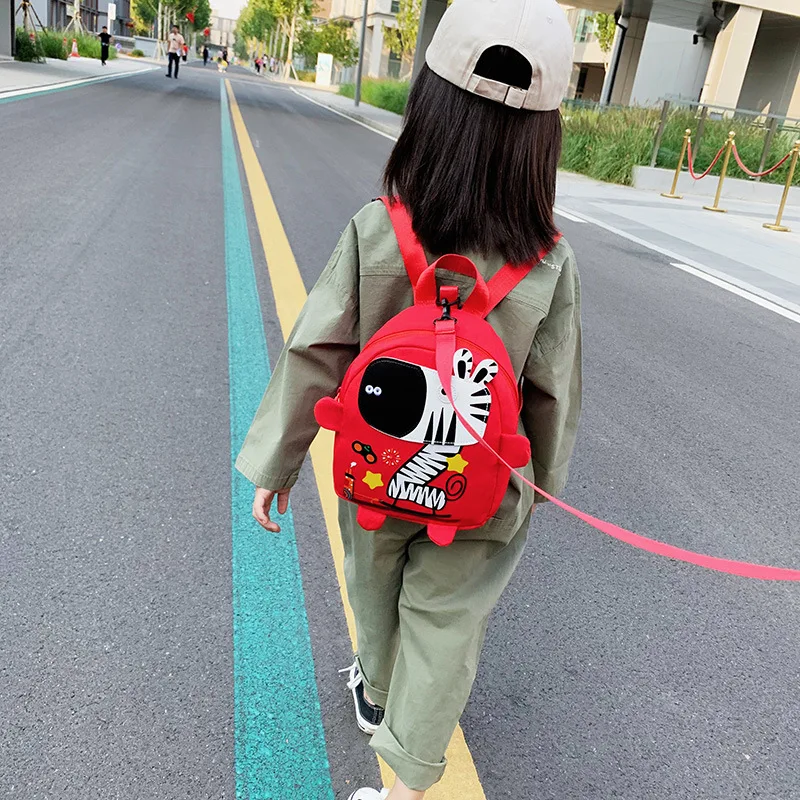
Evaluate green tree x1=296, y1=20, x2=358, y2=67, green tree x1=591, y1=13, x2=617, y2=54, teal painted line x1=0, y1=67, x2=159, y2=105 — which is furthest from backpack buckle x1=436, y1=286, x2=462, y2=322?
green tree x1=296, y1=20, x2=358, y2=67

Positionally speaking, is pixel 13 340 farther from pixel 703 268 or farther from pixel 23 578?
pixel 703 268

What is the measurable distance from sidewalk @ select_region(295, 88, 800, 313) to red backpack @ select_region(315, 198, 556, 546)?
22.9ft

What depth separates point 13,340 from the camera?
3.90m

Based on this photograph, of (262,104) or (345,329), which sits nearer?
(345,329)

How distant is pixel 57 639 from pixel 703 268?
8.12 meters

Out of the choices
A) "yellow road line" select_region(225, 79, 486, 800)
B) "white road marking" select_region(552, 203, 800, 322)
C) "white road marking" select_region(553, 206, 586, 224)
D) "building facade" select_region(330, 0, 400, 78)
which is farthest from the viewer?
"building facade" select_region(330, 0, 400, 78)

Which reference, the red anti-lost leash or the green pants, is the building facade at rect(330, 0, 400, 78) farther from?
the red anti-lost leash

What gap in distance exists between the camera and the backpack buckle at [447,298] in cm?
126

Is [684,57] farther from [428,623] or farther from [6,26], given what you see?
[428,623]

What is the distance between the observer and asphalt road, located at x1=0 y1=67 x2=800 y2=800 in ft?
6.16

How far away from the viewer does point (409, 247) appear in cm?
136

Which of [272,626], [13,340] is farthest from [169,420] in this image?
[272,626]

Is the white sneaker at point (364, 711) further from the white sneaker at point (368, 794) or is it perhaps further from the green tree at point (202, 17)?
the green tree at point (202, 17)

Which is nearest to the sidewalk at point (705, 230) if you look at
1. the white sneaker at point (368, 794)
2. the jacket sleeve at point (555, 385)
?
the jacket sleeve at point (555, 385)
